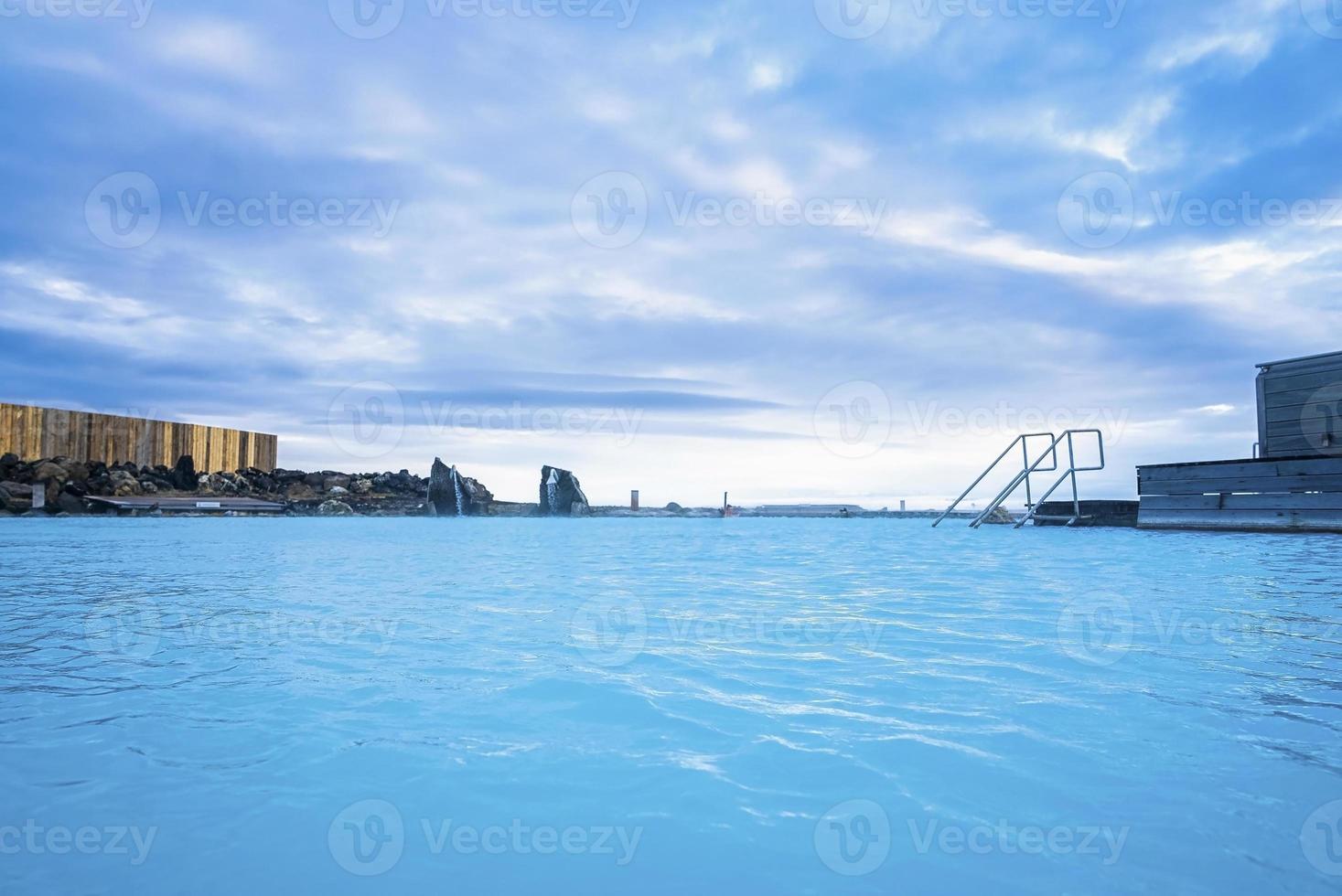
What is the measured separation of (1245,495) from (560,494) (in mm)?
58589

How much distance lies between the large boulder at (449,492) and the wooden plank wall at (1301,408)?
2137 inches

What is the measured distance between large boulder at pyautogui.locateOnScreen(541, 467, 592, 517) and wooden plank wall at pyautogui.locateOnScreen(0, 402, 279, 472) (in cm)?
2478

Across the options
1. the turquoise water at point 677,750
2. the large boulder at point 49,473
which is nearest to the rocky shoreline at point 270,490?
the large boulder at point 49,473

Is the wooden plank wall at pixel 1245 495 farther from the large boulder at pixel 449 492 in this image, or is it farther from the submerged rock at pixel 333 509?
the large boulder at pixel 449 492

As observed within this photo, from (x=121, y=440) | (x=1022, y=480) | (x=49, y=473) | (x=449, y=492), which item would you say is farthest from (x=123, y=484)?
(x=1022, y=480)

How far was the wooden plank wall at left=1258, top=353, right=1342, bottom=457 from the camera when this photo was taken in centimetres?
1705

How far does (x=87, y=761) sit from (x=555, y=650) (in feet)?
10.1

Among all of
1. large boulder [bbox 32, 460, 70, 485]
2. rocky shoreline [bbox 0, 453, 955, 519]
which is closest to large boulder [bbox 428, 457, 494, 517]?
rocky shoreline [bbox 0, 453, 955, 519]

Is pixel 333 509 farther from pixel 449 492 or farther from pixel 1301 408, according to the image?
pixel 1301 408

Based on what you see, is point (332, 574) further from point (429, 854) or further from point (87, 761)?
point (429, 854)

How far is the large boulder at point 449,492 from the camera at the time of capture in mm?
60625

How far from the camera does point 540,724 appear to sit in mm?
3934

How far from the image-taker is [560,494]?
231ft

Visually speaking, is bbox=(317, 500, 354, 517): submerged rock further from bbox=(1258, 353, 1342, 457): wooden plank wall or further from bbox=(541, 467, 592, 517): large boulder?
bbox=(1258, 353, 1342, 457): wooden plank wall
